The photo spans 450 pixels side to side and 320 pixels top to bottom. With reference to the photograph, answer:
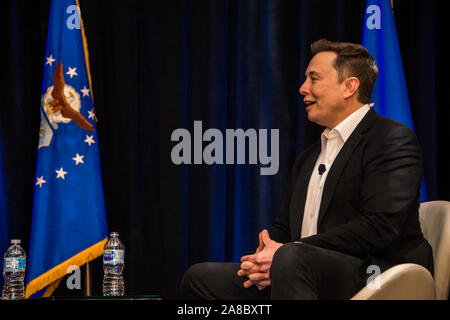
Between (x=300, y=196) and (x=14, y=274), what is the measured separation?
183 cm

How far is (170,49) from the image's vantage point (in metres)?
3.24

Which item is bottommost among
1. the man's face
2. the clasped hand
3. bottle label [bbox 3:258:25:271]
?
bottle label [bbox 3:258:25:271]

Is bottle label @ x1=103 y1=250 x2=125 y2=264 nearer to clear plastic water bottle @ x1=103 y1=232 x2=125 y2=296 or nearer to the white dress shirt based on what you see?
clear plastic water bottle @ x1=103 y1=232 x2=125 y2=296

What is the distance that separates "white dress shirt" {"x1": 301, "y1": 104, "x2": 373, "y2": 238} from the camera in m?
2.14

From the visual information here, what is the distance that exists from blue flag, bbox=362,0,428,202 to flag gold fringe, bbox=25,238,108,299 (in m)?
1.86

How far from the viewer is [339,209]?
2.01 metres

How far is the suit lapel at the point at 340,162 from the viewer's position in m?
2.02

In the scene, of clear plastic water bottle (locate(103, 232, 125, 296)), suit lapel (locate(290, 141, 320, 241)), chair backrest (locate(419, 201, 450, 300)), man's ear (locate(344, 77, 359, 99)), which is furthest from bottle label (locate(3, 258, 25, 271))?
chair backrest (locate(419, 201, 450, 300))

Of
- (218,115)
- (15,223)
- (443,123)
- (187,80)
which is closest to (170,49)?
(187,80)
